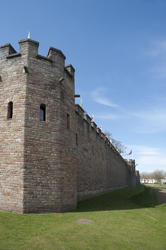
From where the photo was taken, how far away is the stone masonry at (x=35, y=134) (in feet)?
27.7

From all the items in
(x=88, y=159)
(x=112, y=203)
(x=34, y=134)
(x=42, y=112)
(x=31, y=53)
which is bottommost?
(x=112, y=203)

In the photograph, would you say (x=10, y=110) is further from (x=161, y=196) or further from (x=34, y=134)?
(x=161, y=196)

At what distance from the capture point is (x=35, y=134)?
→ 8969 millimetres

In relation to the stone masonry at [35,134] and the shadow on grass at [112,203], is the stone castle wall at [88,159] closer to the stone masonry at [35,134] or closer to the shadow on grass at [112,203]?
the shadow on grass at [112,203]

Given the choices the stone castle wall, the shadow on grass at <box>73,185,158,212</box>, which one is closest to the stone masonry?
the shadow on grass at <box>73,185,158,212</box>

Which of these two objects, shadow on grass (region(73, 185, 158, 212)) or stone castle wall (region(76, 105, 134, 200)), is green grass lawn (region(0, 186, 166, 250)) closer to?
shadow on grass (region(73, 185, 158, 212))

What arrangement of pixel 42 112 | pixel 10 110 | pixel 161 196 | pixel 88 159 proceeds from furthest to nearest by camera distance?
pixel 161 196 < pixel 88 159 < pixel 42 112 < pixel 10 110

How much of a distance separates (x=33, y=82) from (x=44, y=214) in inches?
A: 220

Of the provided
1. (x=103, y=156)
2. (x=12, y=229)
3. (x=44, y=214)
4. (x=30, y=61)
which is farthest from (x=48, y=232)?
(x=103, y=156)

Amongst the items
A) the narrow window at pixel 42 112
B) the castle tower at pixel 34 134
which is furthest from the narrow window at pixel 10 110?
the narrow window at pixel 42 112

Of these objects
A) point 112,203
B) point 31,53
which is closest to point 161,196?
point 112,203

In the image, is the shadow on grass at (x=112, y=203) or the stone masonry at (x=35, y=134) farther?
the shadow on grass at (x=112, y=203)

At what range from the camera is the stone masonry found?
8.45m

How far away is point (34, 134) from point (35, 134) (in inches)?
1.7
